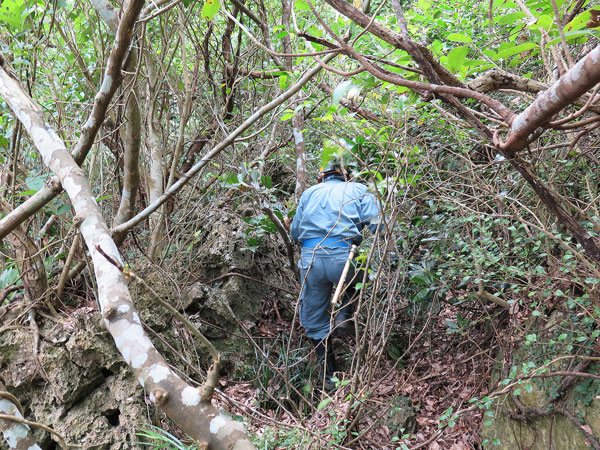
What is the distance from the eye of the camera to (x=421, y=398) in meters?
4.25

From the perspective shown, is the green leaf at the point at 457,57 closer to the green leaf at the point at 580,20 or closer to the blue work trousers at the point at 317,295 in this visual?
the green leaf at the point at 580,20

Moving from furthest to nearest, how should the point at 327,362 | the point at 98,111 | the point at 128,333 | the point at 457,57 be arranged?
the point at 327,362, the point at 98,111, the point at 457,57, the point at 128,333

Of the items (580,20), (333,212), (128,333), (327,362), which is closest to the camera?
(128,333)

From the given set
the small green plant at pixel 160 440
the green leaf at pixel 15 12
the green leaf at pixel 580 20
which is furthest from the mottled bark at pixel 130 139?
the green leaf at pixel 580 20

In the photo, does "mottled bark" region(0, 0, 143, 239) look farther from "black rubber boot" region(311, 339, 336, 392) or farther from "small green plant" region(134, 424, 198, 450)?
"black rubber boot" region(311, 339, 336, 392)

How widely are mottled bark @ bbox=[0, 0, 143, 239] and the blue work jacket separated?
2.54 m

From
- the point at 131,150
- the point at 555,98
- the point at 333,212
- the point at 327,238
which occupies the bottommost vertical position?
the point at 327,238

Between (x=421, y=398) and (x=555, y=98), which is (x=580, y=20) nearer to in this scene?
(x=555, y=98)

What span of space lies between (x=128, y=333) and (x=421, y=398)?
373 cm

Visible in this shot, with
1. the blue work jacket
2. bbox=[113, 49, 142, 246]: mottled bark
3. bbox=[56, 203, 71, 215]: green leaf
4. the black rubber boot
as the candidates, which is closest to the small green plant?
bbox=[113, 49, 142, 246]: mottled bark

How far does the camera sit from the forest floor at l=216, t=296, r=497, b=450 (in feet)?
11.0

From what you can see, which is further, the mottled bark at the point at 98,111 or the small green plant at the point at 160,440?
the small green plant at the point at 160,440

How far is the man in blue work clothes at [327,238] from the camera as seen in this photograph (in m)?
4.44

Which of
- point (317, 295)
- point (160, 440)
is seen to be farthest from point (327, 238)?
point (160, 440)
